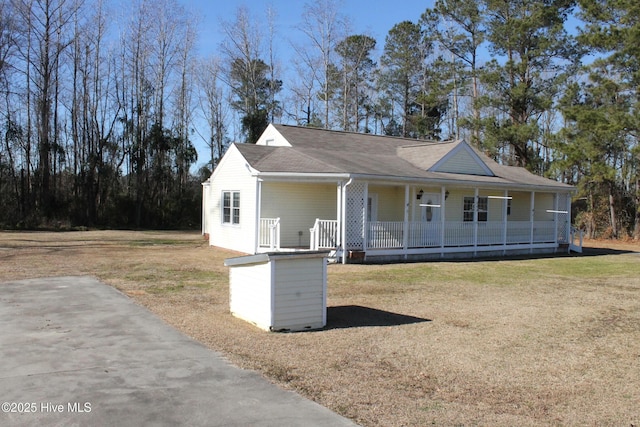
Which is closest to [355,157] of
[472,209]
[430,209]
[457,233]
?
[430,209]

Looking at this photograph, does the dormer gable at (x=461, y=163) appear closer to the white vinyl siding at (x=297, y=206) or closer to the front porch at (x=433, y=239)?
the front porch at (x=433, y=239)

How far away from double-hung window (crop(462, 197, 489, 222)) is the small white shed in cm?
1506

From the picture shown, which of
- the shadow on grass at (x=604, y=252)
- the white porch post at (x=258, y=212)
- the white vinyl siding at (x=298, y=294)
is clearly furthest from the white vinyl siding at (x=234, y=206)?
the shadow on grass at (x=604, y=252)

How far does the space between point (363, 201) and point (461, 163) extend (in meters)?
6.18

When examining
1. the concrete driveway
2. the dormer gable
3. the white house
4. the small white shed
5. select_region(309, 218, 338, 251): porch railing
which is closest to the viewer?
the concrete driveway

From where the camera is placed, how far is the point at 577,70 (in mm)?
33000

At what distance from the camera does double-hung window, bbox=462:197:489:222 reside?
71.7 ft

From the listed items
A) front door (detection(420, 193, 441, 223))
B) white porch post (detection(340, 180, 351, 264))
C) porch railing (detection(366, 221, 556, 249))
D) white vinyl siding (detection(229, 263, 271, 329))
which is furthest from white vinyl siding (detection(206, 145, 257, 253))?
white vinyl siding (detection(229, 263, 271, 329))

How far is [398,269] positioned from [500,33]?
23.6 metres

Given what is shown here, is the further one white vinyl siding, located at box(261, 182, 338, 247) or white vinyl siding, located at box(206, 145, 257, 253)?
white vinyl siding, located at box(261, 182, 338, 247)

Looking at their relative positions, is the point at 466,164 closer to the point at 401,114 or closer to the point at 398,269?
the point at 398,269

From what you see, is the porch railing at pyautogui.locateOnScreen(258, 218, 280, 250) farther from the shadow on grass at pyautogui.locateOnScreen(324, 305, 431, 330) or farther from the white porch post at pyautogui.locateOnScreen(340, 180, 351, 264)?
the shadow on grass at pyautogui.locateOnScreen(324, 305, 431, 330)

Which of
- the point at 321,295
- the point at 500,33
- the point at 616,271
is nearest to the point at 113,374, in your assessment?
the point at 321,295

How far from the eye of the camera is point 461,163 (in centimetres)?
2097
